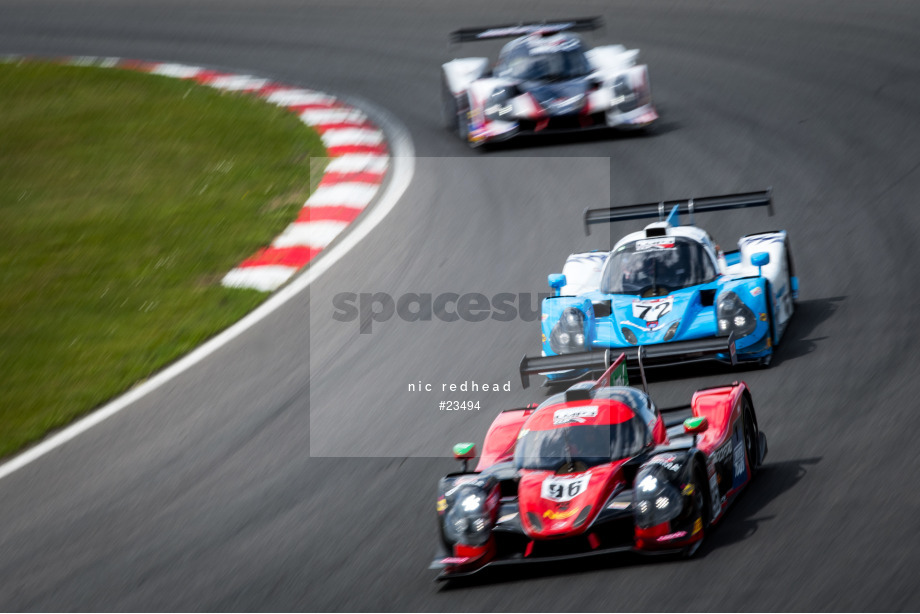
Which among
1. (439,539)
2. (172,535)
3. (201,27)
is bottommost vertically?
(201,27)

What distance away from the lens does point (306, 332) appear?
39.3ft

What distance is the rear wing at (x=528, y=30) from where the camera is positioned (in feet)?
55.1

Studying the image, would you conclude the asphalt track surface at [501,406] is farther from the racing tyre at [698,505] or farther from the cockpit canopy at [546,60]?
the cockpit canopy at [546,60]

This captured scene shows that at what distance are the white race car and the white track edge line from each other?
917mm

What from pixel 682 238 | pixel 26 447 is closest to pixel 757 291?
pixel 682 238

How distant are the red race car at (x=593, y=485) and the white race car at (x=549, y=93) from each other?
792cm

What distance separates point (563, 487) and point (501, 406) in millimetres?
2653

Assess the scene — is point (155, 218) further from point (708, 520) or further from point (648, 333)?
point (708, 520)

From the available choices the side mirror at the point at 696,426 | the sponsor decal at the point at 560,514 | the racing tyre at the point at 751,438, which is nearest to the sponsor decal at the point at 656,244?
the racing tyre at the point at 751,438

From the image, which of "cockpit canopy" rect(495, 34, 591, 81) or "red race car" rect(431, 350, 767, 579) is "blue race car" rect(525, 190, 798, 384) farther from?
"cockpit canopy" rect(495, 34, 591, 81)

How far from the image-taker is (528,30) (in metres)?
17.3

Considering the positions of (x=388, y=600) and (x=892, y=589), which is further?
(x=388, y=600)

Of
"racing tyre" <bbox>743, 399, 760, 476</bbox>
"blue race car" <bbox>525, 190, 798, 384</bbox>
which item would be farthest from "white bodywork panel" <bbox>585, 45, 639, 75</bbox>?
"racing tyre" <bbox>743, 399, 760, 476</bbox>

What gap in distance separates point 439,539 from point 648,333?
3.24m
